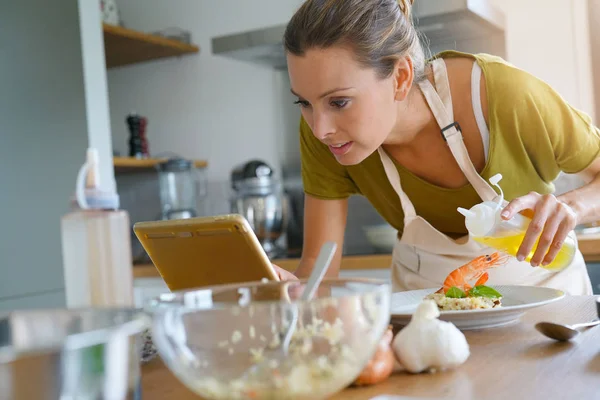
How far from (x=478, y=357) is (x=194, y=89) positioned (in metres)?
2.96

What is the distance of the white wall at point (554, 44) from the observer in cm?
282

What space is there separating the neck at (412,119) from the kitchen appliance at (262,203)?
154 cm

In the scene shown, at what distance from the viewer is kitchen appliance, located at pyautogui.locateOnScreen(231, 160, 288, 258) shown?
3156 mm

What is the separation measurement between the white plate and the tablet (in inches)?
8.4

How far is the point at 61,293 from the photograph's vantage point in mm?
2953

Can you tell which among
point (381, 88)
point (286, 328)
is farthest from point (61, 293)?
point (286, 328)

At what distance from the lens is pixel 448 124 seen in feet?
5.23

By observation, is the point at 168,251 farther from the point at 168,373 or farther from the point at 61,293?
the point at 61,293

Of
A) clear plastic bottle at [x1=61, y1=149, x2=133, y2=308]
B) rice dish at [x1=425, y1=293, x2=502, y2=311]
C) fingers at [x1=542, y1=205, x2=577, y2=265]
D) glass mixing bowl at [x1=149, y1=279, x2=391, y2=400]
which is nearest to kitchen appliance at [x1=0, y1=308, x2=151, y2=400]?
glass mixing bowl at [x1=149, y1=279, x2=391, y2=400]

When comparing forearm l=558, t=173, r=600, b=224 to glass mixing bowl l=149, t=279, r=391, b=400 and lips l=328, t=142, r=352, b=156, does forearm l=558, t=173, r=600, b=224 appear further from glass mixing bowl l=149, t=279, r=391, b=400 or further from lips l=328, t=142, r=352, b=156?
glass mixing bowl l=149, t=279, r=391, b=400

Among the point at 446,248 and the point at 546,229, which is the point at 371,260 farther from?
the point at 546,229

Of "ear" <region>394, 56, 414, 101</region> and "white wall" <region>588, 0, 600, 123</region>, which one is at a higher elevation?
"white wall" <region>588, 0, 600, 123</region>

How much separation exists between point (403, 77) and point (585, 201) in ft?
1.48

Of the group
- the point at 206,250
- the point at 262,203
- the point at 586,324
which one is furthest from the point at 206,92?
the point at 586,324
